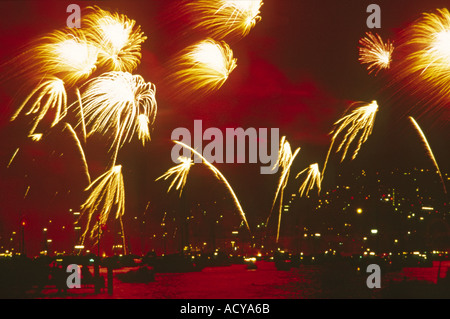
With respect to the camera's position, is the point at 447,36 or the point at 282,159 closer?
the point at 447,36

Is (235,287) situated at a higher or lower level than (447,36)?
lower

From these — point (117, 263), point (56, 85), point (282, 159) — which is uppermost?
point (56, 85)
